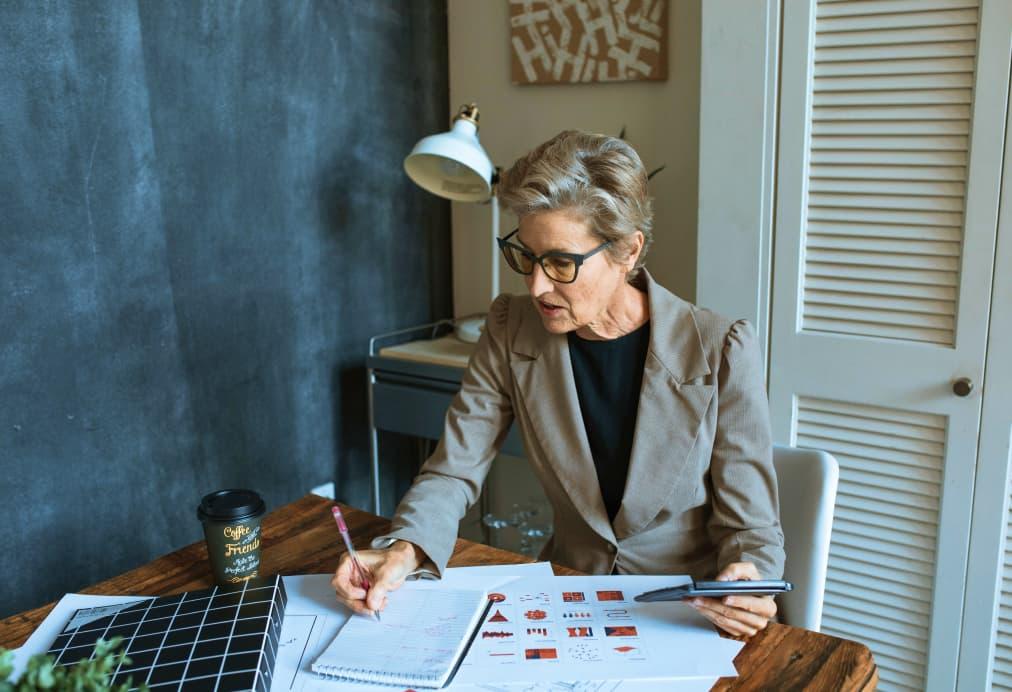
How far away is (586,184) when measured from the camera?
1.35m

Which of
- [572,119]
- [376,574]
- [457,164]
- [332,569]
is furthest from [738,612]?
[572,119]

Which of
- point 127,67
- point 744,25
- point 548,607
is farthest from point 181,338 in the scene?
point 744,25

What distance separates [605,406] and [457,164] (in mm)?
1006

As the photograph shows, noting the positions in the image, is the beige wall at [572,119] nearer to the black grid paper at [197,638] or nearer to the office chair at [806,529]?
the office chair at [806,529]

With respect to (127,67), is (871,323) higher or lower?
lower

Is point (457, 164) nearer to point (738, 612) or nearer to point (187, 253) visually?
point (187, 253)

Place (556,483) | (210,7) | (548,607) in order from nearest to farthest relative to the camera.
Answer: (548,607), (556,483), (210,7)

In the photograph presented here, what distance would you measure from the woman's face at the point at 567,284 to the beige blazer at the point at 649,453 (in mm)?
100

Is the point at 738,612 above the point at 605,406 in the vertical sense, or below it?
below

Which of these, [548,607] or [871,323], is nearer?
[548,607]

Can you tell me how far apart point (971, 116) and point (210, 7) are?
1.66 meters

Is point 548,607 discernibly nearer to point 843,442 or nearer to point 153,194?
point 843,442

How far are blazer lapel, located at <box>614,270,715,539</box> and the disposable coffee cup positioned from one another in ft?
1.85

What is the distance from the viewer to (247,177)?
2223 millimetres
